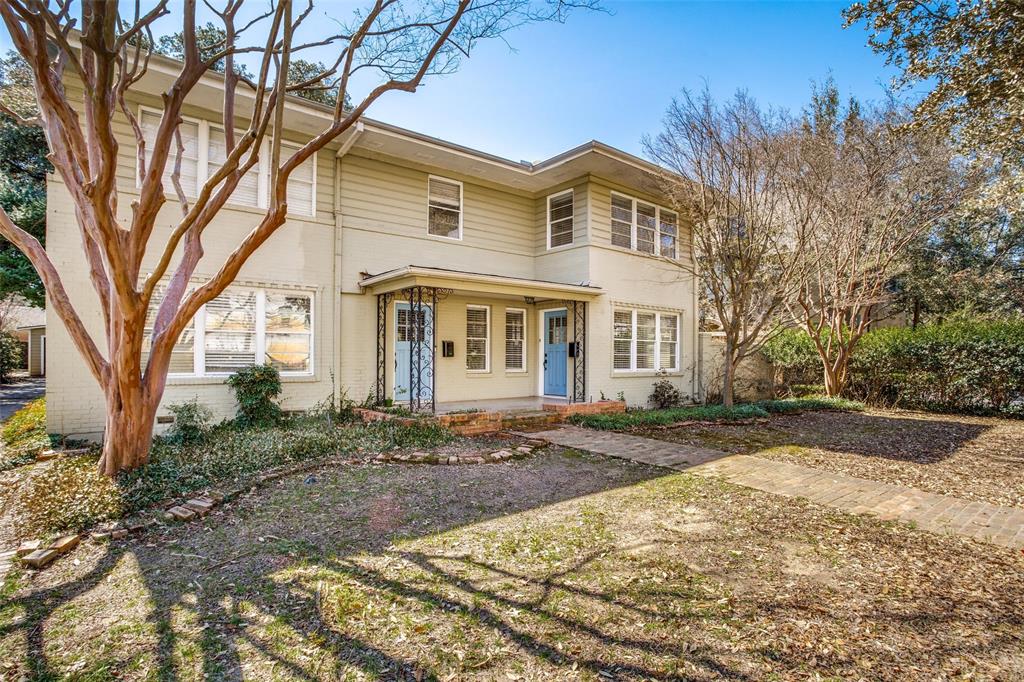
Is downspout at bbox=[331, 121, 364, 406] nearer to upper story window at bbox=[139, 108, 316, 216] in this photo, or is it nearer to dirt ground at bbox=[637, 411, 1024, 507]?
upper story window at bbox=[139, 108, 316, 216]

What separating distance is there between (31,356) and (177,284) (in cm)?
2510

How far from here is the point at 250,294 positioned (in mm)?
9258

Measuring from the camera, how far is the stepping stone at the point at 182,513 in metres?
4.66

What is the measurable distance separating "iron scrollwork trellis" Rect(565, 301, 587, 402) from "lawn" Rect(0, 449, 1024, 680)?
6.63 metres

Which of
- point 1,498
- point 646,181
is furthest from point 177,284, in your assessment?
point 646,181

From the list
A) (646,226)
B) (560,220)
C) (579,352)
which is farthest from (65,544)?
(646,226)

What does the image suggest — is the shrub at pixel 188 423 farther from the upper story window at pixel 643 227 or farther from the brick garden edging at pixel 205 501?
the upper story window at pixel 643 227

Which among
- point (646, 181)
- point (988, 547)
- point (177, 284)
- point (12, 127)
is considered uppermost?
point (12, 127)

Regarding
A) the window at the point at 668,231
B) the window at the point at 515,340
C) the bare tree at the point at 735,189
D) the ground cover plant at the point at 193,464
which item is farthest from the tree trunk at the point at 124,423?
the window at the point at 668,231

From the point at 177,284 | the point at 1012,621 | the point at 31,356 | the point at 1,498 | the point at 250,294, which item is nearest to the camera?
the point at 1012,621

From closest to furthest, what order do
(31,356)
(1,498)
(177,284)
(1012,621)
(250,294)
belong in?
(1012,621) < (1,498) < (177,284) < (250,294) < (31,356)

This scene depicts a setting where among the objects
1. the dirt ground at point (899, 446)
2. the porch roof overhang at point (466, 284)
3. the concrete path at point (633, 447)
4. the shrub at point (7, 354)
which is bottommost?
the dirt ground at point (899, 446)

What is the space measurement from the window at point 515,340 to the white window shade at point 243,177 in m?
5.78

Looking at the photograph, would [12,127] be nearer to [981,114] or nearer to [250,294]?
[250,294]
